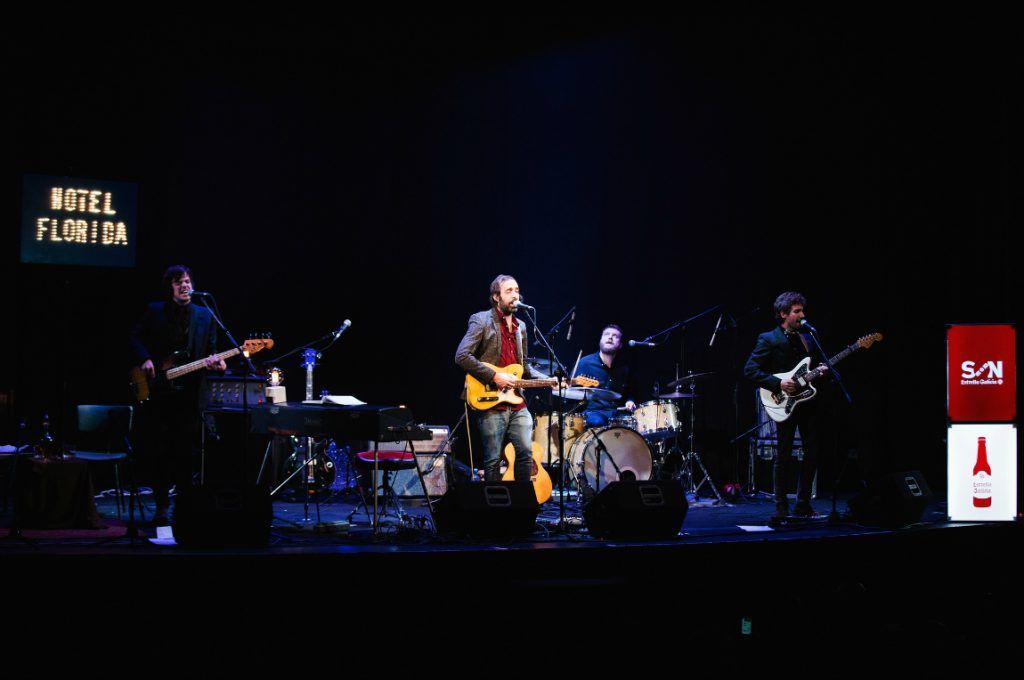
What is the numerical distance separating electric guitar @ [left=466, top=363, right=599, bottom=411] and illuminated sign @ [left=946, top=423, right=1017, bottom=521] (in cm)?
315

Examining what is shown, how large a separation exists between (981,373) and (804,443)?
145 centimetres

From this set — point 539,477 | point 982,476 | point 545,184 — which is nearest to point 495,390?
point 539,477

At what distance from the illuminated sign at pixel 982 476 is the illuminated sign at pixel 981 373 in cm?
17

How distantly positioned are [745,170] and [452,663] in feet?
23.7

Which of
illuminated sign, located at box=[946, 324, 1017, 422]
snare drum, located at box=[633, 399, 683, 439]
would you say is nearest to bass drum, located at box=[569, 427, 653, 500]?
snare drum, located at box=[633, 399, 683, 439]

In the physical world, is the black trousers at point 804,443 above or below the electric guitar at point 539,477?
above

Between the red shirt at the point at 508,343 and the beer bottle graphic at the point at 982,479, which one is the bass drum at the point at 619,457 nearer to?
the red shirt at the point at 508,343

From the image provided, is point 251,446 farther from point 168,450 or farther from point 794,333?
point 794,333

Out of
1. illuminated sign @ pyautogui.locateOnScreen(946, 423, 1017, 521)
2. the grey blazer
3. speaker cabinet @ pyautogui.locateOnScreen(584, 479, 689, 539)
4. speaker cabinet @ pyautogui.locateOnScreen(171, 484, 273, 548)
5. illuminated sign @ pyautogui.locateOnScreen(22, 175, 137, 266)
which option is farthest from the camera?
illuminated sign @ pyautogui.locateOnScreen(22, 175, 137, 266)

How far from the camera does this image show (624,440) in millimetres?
8594

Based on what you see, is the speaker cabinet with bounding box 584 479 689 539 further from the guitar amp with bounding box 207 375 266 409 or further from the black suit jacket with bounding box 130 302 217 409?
the guitar amp with bounding box 207 375 266 409

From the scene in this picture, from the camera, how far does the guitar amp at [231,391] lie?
9.01 m

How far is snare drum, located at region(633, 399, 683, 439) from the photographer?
9.27m

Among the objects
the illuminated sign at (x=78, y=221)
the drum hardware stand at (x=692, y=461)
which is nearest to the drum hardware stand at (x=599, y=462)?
the drum hardware stand at (x=692, y=461)
